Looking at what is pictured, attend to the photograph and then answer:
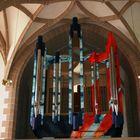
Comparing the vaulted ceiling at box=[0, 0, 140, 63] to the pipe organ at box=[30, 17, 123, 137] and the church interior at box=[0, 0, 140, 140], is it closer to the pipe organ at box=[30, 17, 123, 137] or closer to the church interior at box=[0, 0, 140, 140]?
the church interior at box=[0, 0, 140, 140]

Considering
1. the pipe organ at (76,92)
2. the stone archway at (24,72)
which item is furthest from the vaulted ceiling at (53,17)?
the pipe organ at (76,92)

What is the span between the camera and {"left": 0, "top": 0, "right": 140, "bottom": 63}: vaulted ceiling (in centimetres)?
1054

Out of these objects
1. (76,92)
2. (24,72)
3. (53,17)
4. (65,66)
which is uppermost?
(53,17)

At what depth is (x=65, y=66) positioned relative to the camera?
11406mm

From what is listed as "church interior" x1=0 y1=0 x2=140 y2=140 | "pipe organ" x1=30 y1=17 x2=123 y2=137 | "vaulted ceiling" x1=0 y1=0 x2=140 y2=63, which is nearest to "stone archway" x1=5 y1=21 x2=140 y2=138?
"church interior" x1=0 y1=0 x2=140 y2=140

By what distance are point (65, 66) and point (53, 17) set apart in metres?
1.96

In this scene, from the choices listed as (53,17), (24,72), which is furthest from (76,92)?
(53,17)

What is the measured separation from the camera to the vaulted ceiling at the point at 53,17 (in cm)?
1054

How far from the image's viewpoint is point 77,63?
11.9 m

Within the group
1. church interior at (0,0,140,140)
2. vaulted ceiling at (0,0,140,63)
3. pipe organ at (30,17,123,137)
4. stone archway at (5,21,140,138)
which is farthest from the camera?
vaulted ceiling at (0,0,140,63)

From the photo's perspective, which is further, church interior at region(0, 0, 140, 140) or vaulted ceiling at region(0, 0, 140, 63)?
vaulted ceiling at region(0, 0, 140, 63)

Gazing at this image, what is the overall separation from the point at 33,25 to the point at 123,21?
134 inches

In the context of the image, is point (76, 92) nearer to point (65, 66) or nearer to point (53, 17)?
point (65, 66)

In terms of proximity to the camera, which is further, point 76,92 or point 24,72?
point 24,72
